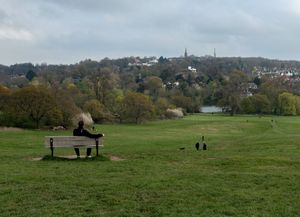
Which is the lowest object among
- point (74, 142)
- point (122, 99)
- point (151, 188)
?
point (122, 99)

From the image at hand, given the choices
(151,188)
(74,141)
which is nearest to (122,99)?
(74,141)

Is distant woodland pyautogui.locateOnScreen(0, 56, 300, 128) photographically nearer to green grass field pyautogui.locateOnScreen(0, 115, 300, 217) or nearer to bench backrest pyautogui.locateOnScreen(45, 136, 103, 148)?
bench backrest pyautogui.locateOnScreen(45, 136, 103, 148)

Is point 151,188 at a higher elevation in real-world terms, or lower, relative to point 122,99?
higher

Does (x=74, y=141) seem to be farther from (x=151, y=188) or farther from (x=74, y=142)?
(x=151, y=188)

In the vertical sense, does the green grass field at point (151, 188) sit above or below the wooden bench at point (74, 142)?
below

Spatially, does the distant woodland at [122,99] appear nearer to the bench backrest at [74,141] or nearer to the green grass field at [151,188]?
the bench backrest at [74,141]

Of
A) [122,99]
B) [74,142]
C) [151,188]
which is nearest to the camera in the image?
[151,188]

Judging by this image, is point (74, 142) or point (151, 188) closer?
point (151, 188)

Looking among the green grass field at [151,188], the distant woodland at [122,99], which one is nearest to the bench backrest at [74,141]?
the green grass field at [151,188]

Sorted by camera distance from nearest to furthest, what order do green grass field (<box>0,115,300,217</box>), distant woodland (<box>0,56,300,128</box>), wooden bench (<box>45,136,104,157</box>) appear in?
green grass field (<box>0,115,300,217</box>) → wooden bench (<box>45,136,104,157</box>) → distant woodland (<box>0,56,300,128</box>)

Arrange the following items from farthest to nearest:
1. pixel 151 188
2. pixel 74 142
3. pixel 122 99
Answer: pixel 122 99 → pixel 74 142 → pixel 151 188

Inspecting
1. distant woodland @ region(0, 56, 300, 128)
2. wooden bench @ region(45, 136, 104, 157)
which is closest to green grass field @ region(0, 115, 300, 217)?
wooden bench @ region(45, 136, 104, 157)

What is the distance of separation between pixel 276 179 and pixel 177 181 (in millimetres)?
2454

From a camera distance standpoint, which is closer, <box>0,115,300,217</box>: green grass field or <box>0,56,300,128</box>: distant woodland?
<box>0,115,300,217</box>: green grass field
